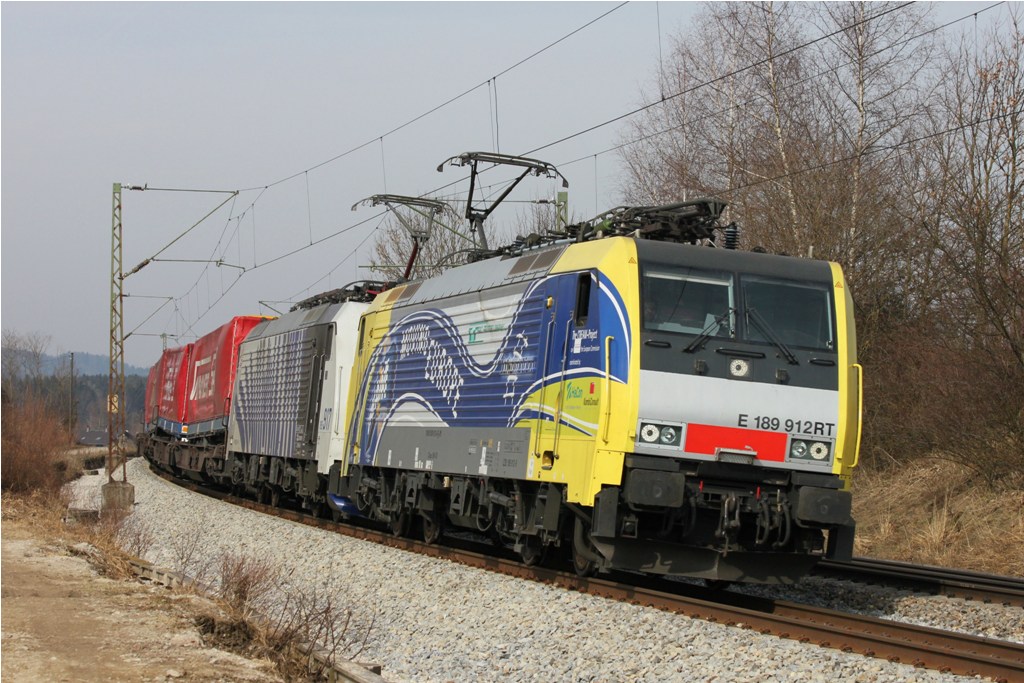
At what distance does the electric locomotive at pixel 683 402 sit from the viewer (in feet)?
34.8

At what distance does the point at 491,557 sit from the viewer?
1416 cm

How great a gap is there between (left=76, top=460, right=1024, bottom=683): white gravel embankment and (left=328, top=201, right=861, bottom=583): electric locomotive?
0.90 m

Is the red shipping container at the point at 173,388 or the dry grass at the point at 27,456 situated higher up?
the red shipping container at the point at 173,388

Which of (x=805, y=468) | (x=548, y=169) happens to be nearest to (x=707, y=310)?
(x=805, y=468)

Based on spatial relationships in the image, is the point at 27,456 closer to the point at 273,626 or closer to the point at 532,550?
the point at 532,550

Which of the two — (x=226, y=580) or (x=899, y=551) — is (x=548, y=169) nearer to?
(x=899, y=551)

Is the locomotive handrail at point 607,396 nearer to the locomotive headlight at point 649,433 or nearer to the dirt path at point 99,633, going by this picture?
the locomotive headlight at point 649,433

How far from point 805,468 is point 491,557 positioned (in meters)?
4.59

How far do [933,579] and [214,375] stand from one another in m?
20.3

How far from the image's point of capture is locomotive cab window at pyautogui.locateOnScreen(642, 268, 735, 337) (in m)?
10.9

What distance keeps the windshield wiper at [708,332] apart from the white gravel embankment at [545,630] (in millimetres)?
2362

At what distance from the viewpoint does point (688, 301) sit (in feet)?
36.2

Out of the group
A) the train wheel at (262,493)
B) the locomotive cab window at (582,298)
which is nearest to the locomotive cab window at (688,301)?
the locomotive cab window at (582,298)

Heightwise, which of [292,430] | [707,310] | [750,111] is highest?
[750,111]
